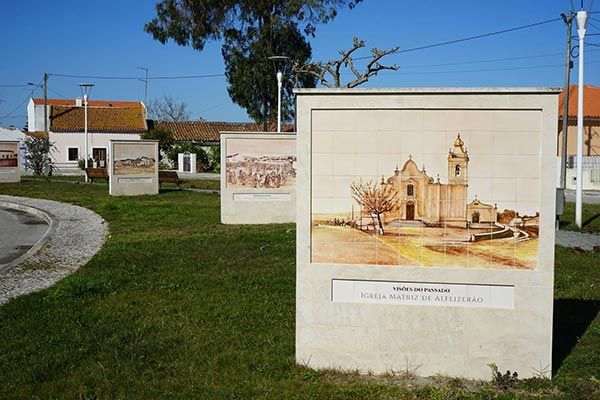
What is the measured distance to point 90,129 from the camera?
227 ft

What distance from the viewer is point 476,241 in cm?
563

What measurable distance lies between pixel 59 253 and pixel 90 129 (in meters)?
58.2

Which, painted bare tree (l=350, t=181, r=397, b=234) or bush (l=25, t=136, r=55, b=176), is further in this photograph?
bush (l=25, t=136, r=55, b=176)

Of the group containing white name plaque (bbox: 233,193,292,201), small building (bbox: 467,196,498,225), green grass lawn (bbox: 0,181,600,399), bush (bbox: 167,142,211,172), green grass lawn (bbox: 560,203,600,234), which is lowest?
green grass lawn (bbox: 0,181,600,399)

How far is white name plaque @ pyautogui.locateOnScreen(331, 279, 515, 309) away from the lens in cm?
560

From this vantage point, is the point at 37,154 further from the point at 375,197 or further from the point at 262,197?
the point at 375,197

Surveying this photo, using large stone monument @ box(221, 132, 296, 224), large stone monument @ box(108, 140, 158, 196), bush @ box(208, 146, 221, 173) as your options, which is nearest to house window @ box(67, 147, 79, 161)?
bush @ box(208, 146, 221, 173)

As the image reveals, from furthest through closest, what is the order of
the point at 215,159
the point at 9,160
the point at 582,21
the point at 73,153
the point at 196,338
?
the point at 73,153 → the point at 215,159 → the point at 9,160 → the point at 582,21 → the point at 196,338

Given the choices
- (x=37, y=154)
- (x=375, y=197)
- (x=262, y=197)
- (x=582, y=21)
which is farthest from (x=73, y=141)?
(x=375, y=197)

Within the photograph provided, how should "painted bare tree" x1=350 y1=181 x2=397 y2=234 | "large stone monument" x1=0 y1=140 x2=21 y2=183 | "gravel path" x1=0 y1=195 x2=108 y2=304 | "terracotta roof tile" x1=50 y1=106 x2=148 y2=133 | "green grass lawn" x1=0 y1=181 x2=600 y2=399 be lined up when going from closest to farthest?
"green grass lawn" x1=0 y1=181 x2=600 y2=399, "painted bare tree" x1=350 y1=181 x2=397 y2=234, "gravel path" x1=0 y1=195 x2=108 y2=304, "large stone monument" x1=0 y1=140 x2=21 y2=183, "terracotta roof tile" x1=50 y1=106 x2=148 y2=133

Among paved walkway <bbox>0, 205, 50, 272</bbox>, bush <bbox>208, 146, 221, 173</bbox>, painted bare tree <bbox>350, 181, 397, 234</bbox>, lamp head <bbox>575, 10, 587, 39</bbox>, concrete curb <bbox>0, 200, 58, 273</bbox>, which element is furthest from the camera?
bush <bbox>208, 146, 221, 173</bbox>

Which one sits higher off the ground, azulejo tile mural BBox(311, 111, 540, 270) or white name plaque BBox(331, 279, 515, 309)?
azulejo tile mural BBox(311, 111, 540, 270)

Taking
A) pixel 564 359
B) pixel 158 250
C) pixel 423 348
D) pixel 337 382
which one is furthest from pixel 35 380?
pixel 158 250

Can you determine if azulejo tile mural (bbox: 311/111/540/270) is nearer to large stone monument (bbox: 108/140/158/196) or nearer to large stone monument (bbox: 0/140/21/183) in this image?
large stone monument (bbox: 108/140/158/196)
